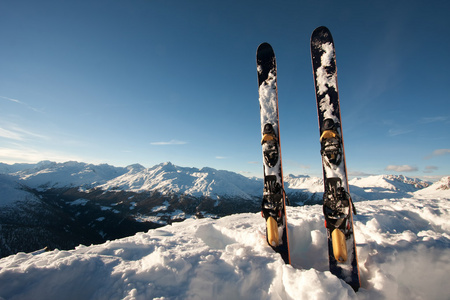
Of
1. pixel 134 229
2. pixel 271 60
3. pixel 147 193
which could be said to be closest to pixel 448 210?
pixel 271 60

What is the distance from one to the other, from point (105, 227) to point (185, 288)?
5375 inches

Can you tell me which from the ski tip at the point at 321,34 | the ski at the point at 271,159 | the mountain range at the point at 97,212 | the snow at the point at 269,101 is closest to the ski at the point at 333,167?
the ski tip at the point at 321,34

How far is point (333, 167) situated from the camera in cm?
478

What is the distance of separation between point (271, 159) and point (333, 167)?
159 cm

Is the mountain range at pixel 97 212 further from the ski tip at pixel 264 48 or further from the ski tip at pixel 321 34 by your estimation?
the ski tip at pixel 264 48

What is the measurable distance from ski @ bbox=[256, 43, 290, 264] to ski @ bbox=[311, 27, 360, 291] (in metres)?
1.07

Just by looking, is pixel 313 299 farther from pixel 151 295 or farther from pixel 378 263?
pixel 151 295

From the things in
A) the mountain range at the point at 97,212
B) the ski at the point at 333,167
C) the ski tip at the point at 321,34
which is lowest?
the mountain range at the point at 97,212

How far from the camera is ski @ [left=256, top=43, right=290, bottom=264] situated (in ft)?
15.6

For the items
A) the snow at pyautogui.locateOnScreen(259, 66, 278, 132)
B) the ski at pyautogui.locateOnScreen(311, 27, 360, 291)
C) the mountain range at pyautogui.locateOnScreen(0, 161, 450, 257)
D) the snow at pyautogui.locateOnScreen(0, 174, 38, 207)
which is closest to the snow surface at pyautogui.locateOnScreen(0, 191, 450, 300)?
the ski at pyautogui.locateOnScreen(311, 27, 360, 291)

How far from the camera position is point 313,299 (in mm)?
2801

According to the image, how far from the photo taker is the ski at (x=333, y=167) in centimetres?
409

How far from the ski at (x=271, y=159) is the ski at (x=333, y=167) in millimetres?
1074

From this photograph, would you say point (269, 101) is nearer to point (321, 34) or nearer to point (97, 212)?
point (321, 34)
